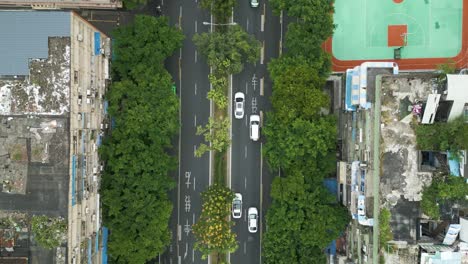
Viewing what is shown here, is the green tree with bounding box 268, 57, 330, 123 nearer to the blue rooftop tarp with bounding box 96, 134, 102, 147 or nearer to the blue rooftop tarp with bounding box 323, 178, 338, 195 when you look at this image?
the blue rooftop tarp with bounding box 323, 178, 338, 195

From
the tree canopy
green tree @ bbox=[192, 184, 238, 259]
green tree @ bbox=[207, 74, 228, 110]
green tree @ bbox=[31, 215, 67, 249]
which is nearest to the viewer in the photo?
green tree @ bbox=[31, 215, 67, 249]

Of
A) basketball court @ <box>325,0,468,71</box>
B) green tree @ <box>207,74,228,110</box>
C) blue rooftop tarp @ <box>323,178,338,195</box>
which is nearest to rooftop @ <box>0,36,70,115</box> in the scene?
green tree @ <box>207,74,228,110</box>

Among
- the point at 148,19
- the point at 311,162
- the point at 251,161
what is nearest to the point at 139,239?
the point at 251,161

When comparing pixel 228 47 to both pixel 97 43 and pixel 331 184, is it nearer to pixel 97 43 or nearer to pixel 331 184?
pixel 97 43

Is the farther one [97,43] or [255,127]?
[255,127]

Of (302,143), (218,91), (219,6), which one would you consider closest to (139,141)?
(218,91)

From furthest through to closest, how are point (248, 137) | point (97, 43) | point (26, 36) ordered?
point (248, 137) → point (97, 43) → point (26, 36)

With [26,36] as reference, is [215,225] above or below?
below

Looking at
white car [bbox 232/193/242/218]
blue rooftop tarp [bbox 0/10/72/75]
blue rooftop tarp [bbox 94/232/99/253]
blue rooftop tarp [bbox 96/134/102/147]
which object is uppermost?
blue rooftop tarp [bbox 0/10/72/75]
